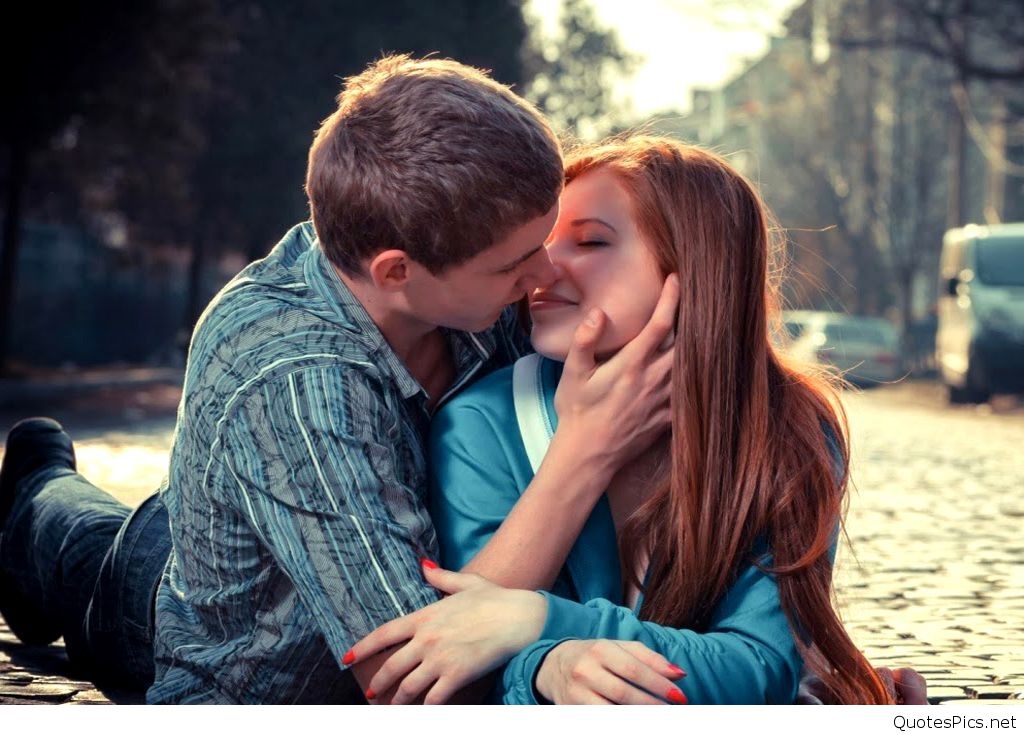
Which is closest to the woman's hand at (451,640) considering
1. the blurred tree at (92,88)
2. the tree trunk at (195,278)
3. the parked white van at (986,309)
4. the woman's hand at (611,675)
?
the woman's hand at (611,675)

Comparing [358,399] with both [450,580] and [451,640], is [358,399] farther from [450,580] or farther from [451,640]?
[451,640]

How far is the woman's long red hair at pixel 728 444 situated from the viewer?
10.6 ft

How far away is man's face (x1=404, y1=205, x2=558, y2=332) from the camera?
127 inches

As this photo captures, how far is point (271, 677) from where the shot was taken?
3.29m

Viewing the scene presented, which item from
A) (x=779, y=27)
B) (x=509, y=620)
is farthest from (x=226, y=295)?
(x=779, y=27)

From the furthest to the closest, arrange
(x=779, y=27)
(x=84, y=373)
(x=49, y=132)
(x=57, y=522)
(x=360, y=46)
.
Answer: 1. (x=360, y=46)
2. (x=84, y=373)
3. (x=779, y=27)
4. (x=49, y=132)
5. (x=57, y=522)

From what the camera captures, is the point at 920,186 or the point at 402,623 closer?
the point at 402,623

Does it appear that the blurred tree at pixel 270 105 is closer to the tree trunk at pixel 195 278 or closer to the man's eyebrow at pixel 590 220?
the tree trunk at pixel 195 278

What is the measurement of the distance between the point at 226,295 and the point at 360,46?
31257 millimetres

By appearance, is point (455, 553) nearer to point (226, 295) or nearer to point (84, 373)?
point (226, 295)

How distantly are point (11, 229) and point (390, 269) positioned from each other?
1935 cm

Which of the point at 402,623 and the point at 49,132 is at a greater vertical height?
the point at 402,623

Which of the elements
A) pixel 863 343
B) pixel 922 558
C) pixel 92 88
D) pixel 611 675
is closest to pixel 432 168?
pixel 611 675

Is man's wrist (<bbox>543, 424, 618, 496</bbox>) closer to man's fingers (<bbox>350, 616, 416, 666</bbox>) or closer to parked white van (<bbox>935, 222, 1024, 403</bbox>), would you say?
man's fingers (<bbox>350, 616, 416, 666</bbox>)
